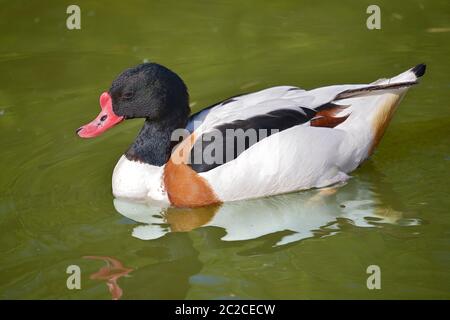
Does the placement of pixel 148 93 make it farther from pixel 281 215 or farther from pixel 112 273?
pixel 112 273

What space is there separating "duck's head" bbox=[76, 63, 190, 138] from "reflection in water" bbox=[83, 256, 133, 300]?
1.18 meters

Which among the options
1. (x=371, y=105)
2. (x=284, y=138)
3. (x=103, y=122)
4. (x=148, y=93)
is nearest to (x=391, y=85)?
(x=371, y=105)

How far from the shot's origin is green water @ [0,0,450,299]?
564cm

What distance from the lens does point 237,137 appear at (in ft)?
21.1

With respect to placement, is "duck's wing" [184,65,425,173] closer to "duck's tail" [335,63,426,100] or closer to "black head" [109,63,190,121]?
"duck's tail" [335,63,426,100]

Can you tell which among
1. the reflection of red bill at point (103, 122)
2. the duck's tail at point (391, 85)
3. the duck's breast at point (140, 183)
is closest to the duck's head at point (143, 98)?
the reflection of red bill at point (103, 122)

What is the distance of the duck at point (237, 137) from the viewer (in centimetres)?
647

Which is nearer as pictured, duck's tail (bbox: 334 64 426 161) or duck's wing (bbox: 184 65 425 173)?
duck's wing (bbox: 184 65 425 173)

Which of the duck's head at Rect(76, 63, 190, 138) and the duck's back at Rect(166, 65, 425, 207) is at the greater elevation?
the duck's head at Rect(76, 63, 190, 138)

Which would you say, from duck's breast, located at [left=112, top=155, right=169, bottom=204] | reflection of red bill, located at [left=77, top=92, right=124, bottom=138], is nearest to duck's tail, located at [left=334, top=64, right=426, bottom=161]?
duck's breast, located at [left=112, top=155, right=169, bottom=204]

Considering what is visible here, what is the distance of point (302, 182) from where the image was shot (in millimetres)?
6699

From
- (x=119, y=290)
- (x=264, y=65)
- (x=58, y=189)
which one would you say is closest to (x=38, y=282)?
(x=119, y=290)

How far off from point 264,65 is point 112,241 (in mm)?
3530

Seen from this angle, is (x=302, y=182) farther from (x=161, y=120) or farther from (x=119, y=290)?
(x=119, y=290)
